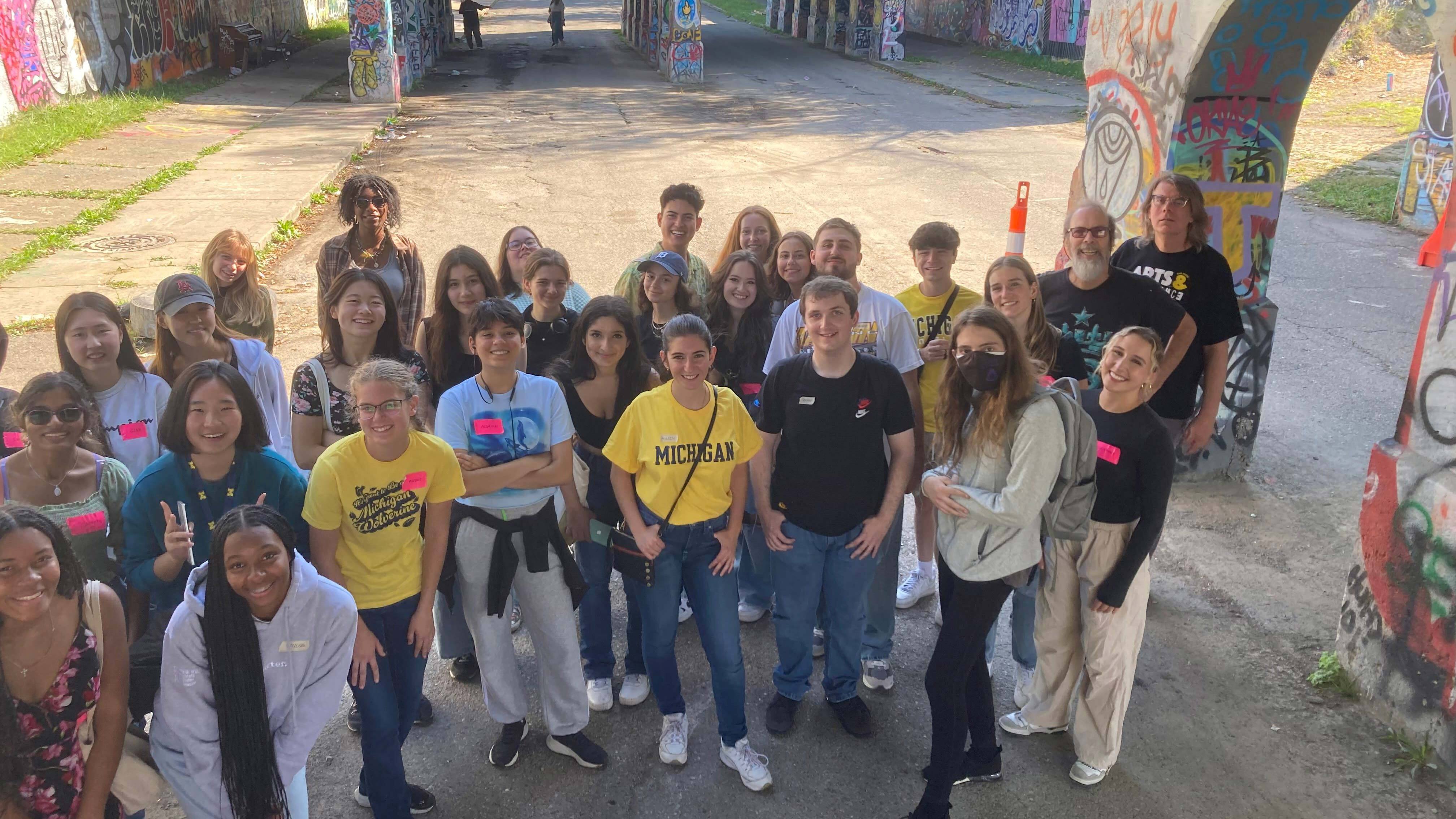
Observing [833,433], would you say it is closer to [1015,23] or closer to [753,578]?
[753,578]

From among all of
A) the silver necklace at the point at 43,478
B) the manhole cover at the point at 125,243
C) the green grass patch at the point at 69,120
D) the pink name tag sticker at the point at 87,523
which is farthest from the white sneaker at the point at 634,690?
the green grass patch at the point at 69,120

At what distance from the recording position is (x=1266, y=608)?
5.02 metres

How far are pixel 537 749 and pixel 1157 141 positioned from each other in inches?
198

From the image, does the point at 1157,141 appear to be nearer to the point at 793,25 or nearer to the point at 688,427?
the point at 688,427

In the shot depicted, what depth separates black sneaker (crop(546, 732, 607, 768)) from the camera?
384cm

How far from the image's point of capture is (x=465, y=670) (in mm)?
4410

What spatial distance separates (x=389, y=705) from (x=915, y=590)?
2.72 m

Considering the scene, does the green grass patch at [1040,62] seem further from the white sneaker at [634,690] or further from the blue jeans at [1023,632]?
the white sneaker at [634,690]

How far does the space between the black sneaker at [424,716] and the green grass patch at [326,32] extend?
3163 centimetres

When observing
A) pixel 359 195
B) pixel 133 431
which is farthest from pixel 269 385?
pixel 359 195

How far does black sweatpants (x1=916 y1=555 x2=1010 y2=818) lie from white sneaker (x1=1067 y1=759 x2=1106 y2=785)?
56cm

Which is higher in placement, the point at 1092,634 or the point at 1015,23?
the point at 1015,23

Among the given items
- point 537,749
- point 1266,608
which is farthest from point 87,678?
point 1266,608

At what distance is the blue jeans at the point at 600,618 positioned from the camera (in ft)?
13.2
